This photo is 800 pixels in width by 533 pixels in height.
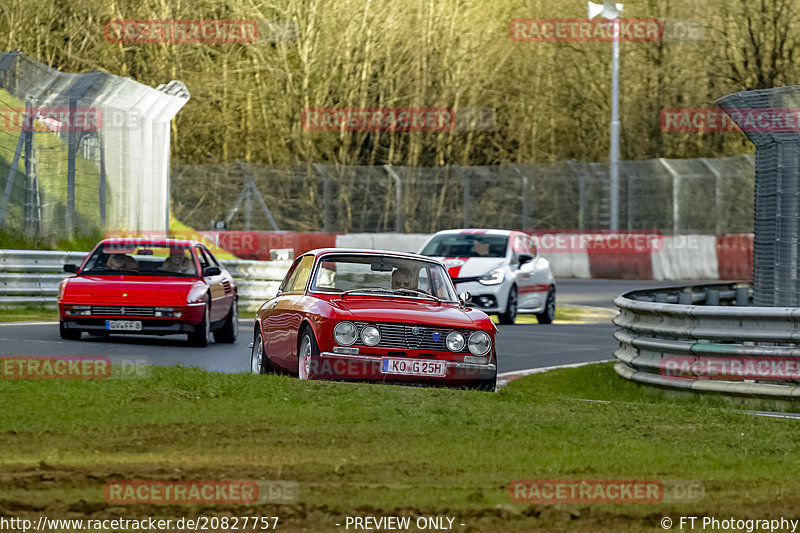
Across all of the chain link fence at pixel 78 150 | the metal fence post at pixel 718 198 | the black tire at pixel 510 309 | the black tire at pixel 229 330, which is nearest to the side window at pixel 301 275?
the black tire at pixel 229 330

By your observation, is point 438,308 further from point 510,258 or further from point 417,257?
point 510,258

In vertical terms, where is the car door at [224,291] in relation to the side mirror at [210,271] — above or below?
below

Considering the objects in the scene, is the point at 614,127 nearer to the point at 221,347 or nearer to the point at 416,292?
the point at 221,347

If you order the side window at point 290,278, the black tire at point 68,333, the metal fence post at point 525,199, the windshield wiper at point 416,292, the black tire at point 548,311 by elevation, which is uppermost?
the metal fence post at point 525,199

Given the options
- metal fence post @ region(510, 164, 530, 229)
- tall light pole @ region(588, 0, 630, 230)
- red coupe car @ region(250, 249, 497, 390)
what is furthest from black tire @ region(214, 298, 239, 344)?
metal fence post @ region(510, 164, 530, 229)

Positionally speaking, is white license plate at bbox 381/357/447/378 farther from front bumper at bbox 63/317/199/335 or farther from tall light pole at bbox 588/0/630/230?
tall light pole at bbox 588/0/630/230

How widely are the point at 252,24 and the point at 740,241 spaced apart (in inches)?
722

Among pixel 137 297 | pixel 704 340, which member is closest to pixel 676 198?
pixel 137 297

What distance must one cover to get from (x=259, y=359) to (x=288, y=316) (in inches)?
39.6

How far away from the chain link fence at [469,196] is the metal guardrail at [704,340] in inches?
1061

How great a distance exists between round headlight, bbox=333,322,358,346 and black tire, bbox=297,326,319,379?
0.66 feet

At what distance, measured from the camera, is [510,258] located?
2327 cm

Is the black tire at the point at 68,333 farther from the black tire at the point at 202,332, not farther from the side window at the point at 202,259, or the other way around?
the side window at the point at 202,259

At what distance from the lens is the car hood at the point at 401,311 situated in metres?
11.7
